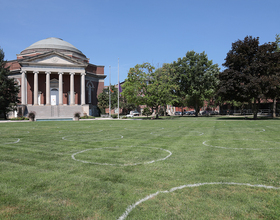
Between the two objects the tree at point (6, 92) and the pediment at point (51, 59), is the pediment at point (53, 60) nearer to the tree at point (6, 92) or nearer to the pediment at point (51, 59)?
the pediment at point (51, 59)

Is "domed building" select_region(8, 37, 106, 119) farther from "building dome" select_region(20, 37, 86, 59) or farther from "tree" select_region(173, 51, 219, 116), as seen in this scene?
"tree" select_region(173, 51, 219, 116)

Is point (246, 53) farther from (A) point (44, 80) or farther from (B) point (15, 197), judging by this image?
(A) point (44, 80)

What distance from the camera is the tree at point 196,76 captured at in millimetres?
48656

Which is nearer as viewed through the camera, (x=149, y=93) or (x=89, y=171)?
(x=89, y=171)

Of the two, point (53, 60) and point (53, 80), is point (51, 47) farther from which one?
point (53, 80)

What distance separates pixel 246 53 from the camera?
34031 millimetres

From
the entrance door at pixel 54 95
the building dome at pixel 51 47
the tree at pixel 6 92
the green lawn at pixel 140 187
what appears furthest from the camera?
the building dome at pixel 51 47

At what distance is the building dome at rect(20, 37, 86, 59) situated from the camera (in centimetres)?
5802

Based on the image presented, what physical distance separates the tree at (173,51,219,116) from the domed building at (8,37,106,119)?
24076 mm

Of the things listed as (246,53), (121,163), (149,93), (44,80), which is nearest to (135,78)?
(149,93)

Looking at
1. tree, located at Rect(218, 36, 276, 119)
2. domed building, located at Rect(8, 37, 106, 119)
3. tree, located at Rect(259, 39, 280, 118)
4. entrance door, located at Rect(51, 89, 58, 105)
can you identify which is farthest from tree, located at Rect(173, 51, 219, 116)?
entrance door, located at Rect(51, 89, 58, 105)

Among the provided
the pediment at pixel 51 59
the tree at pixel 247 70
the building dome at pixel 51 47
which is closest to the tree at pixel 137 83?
the tree at pixel 247 70

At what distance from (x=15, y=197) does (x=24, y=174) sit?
1.25 m

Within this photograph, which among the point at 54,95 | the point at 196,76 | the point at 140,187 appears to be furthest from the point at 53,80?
the point at 140,187
